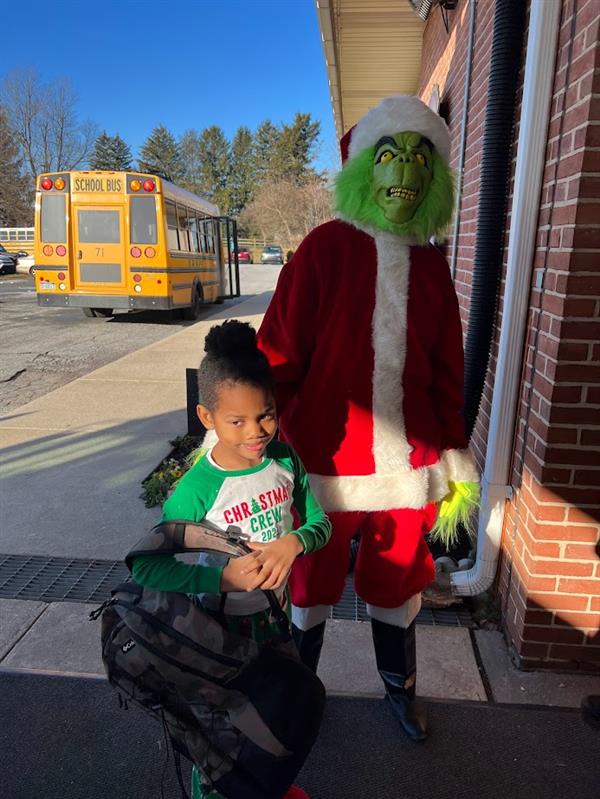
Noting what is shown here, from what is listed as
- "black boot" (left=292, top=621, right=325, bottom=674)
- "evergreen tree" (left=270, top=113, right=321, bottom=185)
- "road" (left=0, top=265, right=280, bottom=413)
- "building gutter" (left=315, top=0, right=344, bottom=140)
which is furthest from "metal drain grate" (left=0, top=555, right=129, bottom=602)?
"evergreen tree" (left=270, top=113, right=321, bottom=185)

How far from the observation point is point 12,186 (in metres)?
41.6

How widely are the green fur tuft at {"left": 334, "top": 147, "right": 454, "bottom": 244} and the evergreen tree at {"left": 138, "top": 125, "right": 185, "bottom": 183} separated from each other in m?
74.4

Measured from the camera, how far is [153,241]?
34.6 ft

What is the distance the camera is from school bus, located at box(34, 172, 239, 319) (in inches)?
411

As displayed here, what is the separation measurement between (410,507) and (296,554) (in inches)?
24.1

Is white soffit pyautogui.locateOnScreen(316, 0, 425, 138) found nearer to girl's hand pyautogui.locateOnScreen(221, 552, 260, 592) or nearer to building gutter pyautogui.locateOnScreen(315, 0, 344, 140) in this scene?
building gutter pyautogui.locateOnScreen(315, 0, 344, 140)

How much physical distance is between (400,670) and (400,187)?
1.59 m

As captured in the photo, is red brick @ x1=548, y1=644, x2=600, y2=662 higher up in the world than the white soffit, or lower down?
lower down

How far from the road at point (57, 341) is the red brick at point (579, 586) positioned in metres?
5.42

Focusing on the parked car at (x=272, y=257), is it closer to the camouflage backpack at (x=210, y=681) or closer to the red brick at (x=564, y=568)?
the red brick at (x=564, y=568)

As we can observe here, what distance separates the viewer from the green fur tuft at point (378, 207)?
177cm

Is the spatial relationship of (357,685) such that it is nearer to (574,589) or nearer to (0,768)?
(574,589)

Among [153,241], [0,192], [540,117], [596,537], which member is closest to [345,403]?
[596,537]

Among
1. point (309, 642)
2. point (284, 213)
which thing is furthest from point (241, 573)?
point (284, 213)
